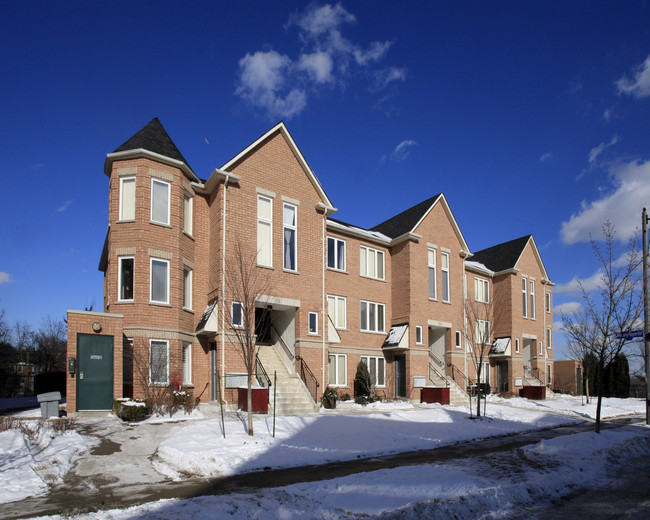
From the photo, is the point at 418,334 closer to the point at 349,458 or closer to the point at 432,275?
the point at 432,275

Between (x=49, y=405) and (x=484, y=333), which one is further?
Result: (x=484, y=333)

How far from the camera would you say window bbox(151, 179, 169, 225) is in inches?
792

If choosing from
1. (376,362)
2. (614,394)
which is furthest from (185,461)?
(614,394)

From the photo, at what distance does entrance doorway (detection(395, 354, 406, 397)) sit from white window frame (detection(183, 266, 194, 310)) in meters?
12.1

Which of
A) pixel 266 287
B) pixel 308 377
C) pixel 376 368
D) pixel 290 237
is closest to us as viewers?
pixel 266 287

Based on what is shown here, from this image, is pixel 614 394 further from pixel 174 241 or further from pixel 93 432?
pixel 93 432

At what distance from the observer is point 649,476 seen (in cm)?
1143

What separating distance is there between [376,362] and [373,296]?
3448 millimetres

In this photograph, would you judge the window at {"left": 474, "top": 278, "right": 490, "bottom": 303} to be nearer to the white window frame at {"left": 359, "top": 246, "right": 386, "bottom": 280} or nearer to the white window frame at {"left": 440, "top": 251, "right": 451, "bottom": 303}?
the white window frame at {"left": 440, "top": 251, "right": 451, "bottom": 303}

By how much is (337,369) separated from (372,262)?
20.5 feet

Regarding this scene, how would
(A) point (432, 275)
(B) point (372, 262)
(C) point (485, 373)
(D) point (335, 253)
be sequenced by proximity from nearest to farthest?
(D) point (335, 253)
(B) point (372, 262)
(A) point (432, 275)
(C) point (485, 373)

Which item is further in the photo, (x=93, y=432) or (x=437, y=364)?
(x=437, y=364)

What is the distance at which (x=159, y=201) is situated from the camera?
66.7 feet

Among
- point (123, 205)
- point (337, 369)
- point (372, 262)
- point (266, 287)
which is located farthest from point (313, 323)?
point (123, 205)
